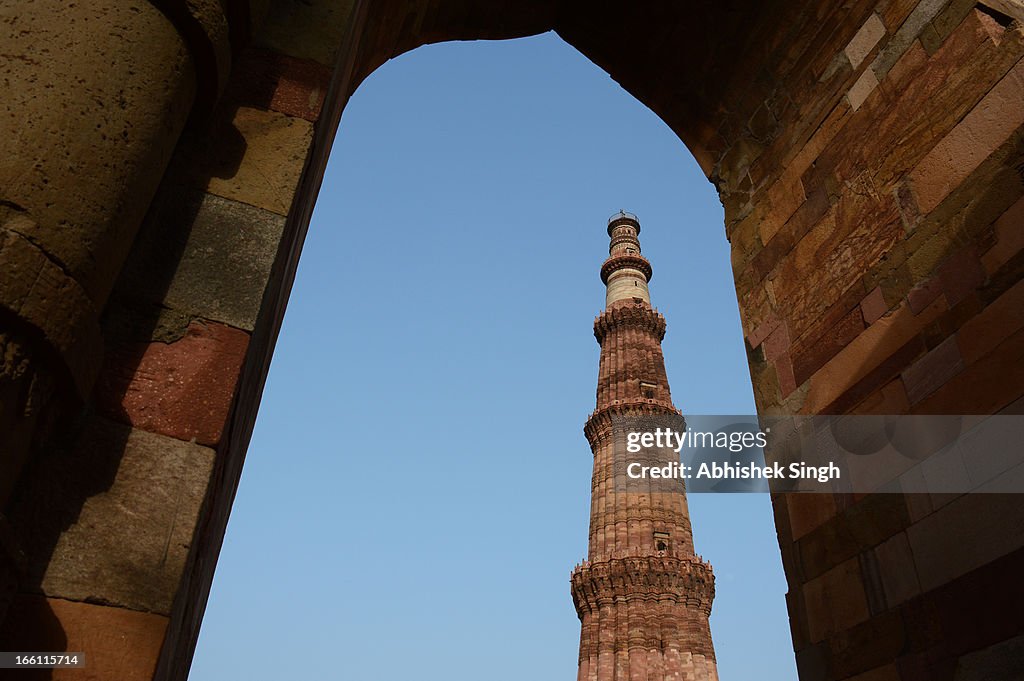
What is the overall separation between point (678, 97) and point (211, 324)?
12.5ft

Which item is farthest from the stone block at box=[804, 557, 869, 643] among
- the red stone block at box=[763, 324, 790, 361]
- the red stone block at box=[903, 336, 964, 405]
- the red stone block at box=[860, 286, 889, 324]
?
the red stone block at box=[763, 324, 790, 361]

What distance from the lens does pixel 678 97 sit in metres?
4.56

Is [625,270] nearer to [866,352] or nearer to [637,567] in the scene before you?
[637,567]

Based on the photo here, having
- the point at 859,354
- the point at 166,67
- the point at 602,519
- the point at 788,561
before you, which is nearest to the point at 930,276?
the point at 859,354

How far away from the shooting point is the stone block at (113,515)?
118 cm

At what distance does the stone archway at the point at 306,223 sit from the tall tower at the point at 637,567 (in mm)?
12460

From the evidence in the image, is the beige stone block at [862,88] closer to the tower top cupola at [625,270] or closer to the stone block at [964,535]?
the stone block at [964,535]

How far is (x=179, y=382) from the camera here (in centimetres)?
144

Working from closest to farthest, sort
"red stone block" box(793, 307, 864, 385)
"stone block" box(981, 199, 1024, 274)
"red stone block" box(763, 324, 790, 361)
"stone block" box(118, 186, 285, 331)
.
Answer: "stone block" box(118, 186, 285, 331) → "stone block" box(981, 199, 1024, 274) → "red stone block" box(793, 307, 864, 385) → "red stone block" box(763, 324, 790, 361)

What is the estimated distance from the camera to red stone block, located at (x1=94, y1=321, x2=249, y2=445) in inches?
54.1

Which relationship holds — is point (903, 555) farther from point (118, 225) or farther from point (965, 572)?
point (118, 225)

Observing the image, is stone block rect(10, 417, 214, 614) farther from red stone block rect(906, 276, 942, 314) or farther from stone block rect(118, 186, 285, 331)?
red stone block rect(906, 276, 942, 314)

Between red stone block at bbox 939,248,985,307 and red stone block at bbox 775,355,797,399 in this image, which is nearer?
red stone block at bbox 939,248,985,307

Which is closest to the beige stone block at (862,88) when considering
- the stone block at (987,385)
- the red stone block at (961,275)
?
the red stone block at (961,275)
